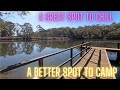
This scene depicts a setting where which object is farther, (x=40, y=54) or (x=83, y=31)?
(x=40, y=54)
